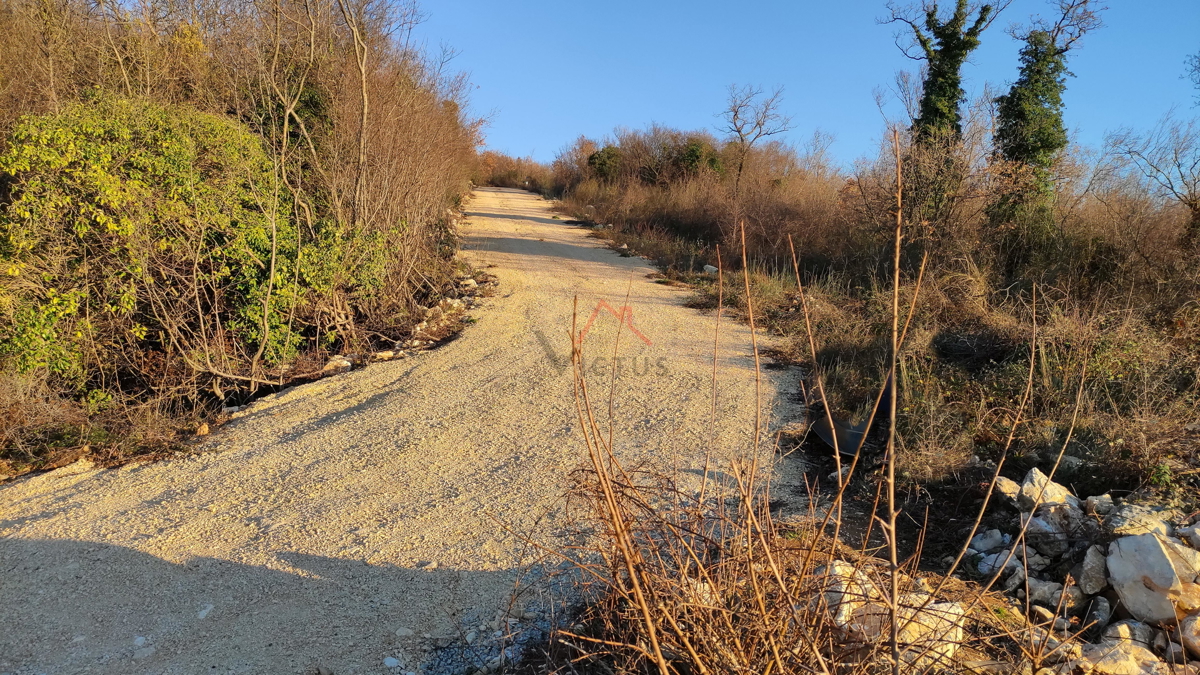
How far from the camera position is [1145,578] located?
10.5 ft

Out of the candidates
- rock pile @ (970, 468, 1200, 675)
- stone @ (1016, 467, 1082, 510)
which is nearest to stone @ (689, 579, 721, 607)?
rock pile @ (970, 468, 1200, 675)

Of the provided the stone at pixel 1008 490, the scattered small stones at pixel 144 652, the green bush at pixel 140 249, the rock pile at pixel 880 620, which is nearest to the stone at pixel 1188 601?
the stone at pixel 1008 490

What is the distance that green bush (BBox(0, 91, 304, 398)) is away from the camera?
6.09 meters

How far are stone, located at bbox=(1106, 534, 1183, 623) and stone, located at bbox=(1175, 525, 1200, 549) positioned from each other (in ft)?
1.34

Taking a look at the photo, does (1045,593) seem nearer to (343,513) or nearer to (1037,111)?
(343,513)

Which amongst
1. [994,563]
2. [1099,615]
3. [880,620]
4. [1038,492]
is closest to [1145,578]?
[1099,615]

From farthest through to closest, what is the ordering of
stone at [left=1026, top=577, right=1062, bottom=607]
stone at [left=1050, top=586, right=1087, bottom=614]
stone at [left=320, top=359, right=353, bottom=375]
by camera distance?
stone at [left=320, top=359, right=353, bottom=375], stone at [left=1026, top=577, right=1062, bottom=607], stone at [left=1050, top=586, right=1087, bottom=614]

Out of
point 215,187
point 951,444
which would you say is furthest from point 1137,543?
point 215,187

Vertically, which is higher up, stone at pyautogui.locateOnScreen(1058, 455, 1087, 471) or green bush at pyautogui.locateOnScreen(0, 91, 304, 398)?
green bush at pyautogui.locateOnScreen(0, 91, 304, 398)

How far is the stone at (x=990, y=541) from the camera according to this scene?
395 cm

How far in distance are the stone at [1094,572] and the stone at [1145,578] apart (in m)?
0.04

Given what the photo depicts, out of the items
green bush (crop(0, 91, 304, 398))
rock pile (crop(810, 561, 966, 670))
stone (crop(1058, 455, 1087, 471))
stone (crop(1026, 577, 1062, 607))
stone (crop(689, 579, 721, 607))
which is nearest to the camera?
stone (crop(689, 579, 721, 607))

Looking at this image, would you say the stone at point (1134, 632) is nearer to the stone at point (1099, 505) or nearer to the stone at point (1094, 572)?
the stone at point (1094, 572)

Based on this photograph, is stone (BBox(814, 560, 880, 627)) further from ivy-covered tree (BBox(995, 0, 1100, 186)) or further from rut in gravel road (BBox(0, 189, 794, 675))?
ivy-covered tree (BBox(995, 0, 1100, 186))
